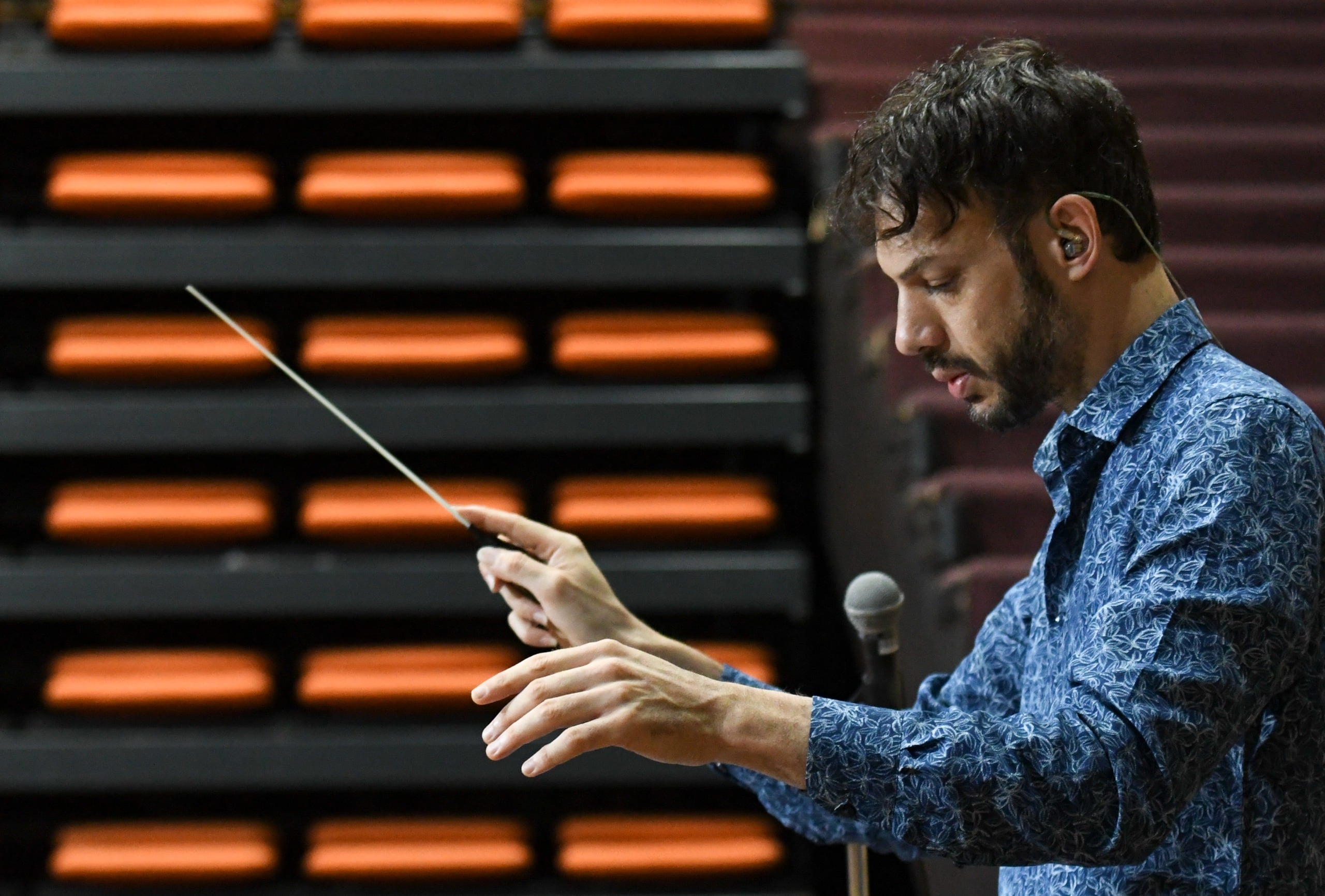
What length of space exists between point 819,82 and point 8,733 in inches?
67.4

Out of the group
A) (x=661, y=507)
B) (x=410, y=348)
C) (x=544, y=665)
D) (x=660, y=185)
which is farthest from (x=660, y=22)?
(x=544, y=665)

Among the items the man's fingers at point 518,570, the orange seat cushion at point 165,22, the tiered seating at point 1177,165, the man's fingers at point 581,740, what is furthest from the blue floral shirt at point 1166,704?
the orange seat cushion at point 165,22

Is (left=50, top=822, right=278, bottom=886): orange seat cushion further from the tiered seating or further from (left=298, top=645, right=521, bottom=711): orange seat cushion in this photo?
the tiered seating

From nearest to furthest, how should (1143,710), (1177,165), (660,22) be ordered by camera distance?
(1143,710), (660,22), (1177,165)

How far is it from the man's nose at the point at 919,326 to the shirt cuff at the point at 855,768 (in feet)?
0.82

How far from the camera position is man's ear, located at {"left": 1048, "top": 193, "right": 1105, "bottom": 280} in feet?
2.56

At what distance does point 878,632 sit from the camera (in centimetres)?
101

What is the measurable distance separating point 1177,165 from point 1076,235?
1762mm

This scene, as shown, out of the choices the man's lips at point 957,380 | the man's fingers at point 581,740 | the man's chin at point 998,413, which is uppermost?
the man's lips at point 957,380

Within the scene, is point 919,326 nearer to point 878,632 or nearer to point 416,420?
point 878,632

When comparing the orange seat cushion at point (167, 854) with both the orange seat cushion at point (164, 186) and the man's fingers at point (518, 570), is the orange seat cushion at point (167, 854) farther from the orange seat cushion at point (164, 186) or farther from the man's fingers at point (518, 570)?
the man's fingers at point (518, 570)

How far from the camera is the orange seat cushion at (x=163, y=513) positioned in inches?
85.0

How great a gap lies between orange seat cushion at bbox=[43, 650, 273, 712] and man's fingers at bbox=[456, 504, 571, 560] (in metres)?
1.27

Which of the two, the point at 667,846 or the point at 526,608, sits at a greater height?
the point at 526,608
